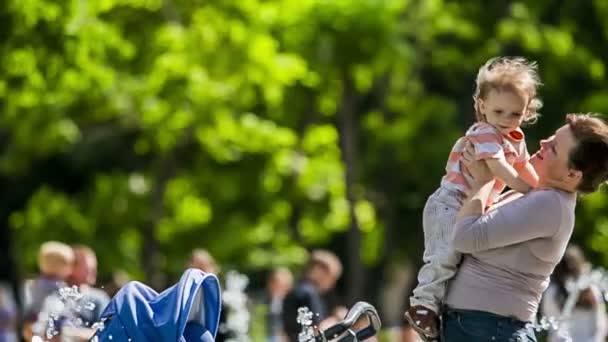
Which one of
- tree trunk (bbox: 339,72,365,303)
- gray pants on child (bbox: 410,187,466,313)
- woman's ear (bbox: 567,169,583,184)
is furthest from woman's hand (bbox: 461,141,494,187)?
tree trunk (bbox: 339,72,365,303)

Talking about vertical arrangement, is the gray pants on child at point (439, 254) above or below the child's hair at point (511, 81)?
below

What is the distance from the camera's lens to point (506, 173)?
5.81 metres

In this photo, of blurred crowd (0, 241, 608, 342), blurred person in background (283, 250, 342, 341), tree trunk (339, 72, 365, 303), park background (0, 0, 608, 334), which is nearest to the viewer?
blurred crowd (0, 241, 608, 342)

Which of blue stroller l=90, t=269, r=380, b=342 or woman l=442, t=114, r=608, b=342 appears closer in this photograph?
woman l=442, t=114, r=608, b=342

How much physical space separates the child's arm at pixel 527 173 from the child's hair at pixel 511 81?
0.16 metres

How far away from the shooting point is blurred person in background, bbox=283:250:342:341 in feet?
42.5

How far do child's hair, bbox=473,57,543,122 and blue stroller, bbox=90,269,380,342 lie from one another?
85 centimetres

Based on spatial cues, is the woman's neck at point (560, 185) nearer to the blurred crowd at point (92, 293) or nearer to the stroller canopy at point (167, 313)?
the stroller canopy at point (167, 313)

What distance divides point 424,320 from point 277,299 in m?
9.56

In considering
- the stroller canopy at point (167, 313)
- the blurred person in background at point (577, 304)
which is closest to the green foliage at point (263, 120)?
the blurred person in background at point (577, 304)

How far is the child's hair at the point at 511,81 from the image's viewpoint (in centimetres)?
582

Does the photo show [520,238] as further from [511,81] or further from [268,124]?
[268,124]

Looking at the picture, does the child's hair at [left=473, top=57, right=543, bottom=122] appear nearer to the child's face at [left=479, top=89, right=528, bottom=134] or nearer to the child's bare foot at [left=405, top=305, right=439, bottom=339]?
the child's face at [left=479, top=89, right=528, bottom=134]

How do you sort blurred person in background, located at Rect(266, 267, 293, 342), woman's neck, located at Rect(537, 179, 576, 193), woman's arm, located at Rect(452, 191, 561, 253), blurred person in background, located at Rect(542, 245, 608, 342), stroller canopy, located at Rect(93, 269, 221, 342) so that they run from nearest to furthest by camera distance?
woman's arm, located at Rect(452, 191, 561, 253)
woman's neck, located at Rect(537, 179, 576, 193)
stroller canopy, located at Rect(93, 269, 221, 342)
blurred person in background, located at Rect(542, 245, 608, 342)
blurred person in background, located at Rect(266, 267, 293, 342)
